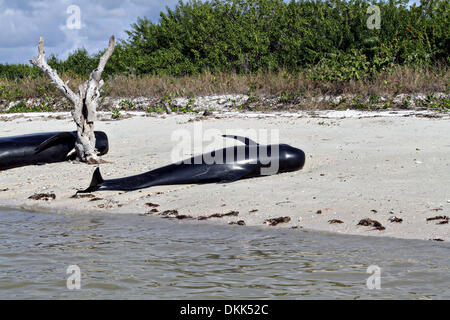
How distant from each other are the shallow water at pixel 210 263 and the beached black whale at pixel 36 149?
4.03m

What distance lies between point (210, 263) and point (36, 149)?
6.56 metres

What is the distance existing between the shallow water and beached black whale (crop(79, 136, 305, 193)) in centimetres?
168

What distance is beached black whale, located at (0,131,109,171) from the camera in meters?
10.5

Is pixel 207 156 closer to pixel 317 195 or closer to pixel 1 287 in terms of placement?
pixel 317 195

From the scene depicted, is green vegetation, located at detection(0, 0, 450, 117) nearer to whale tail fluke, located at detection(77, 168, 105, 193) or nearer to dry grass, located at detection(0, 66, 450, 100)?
dry grass, located at detection(0, 66, 450, 100)

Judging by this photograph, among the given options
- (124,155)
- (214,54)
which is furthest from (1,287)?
(214,54)

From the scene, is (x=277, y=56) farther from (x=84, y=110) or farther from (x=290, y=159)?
(x=290, y=159)

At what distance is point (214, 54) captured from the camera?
22.7 metres

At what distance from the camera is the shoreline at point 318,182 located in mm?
6547
